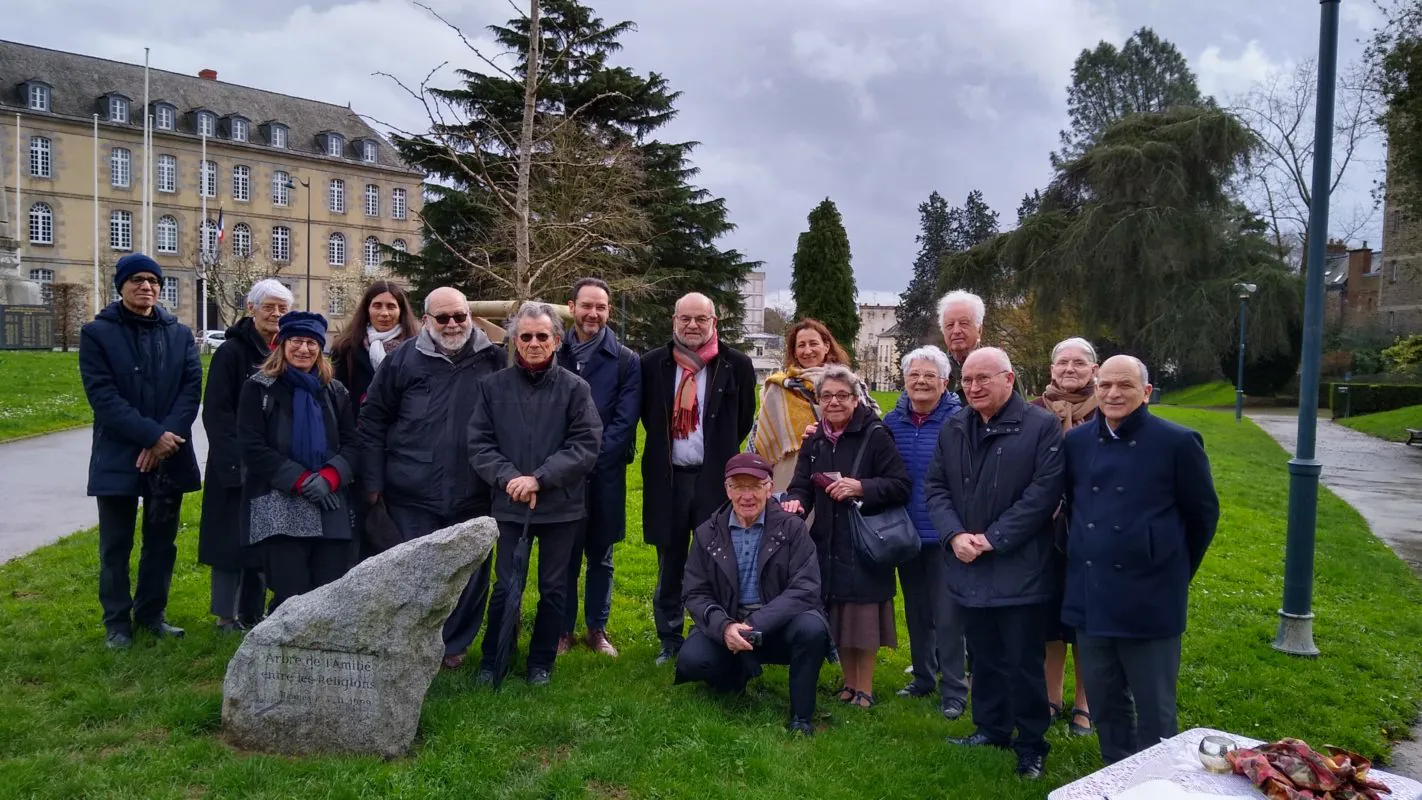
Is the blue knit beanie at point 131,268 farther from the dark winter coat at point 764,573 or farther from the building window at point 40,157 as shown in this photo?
the building window at point 40,157

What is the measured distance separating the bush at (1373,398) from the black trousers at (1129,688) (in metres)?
33.9

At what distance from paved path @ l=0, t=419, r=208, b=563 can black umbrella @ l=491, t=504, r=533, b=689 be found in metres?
3.96

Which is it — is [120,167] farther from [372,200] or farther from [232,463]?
[232,463]

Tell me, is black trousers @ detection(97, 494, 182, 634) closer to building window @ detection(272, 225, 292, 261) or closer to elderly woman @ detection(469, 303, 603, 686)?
elderly woman @ detection(469, 303, 603, 686)

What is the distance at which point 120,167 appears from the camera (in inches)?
2421

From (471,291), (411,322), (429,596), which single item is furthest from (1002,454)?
(471,291)

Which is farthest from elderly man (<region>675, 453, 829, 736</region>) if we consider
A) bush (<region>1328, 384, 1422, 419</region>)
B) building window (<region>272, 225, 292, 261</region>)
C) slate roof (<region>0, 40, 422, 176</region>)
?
building window (<region>272, 225, 292, 261</region>)

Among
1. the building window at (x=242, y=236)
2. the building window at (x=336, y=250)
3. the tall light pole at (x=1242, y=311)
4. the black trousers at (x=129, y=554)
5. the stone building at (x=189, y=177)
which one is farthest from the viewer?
the building window at (x=336, y=250)

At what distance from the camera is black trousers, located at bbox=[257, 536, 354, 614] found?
5.22 metres

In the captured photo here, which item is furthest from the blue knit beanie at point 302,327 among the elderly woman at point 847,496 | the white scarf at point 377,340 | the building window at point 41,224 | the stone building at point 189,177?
the building window at point 41,224

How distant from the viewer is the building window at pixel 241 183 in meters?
65.1

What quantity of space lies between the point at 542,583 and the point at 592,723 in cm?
81

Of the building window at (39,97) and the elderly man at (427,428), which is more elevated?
the building window at (39,97)

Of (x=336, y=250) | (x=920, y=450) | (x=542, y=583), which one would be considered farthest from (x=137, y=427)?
(x=336, y=250)
